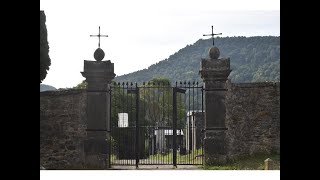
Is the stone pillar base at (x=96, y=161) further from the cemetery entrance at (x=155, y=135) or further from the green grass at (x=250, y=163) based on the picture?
the green grass at (x=250, y=163)

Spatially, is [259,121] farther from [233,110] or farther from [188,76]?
[188,76]

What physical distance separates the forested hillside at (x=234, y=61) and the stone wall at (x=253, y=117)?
53.7m

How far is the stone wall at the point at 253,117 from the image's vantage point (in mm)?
14414

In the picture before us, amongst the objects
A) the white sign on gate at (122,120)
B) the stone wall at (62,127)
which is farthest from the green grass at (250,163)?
the white sign on gate at (122,120)

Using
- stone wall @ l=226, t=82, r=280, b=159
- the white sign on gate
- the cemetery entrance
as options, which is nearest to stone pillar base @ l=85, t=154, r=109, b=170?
the cemetery entrance

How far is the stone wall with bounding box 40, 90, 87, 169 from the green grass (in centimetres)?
334

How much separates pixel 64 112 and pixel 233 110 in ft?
14.4

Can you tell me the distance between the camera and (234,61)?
8019cm

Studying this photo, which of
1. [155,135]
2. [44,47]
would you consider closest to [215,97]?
[44,47]

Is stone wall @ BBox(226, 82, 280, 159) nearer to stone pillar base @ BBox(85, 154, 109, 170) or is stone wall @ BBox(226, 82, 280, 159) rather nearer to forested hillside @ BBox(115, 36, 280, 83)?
stone pillar base @ BBox(85, 154, 109, 170)

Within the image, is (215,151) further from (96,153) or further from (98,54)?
(98,54)
